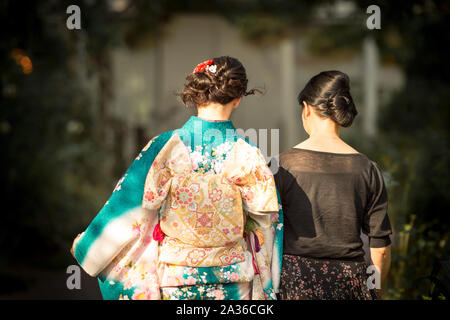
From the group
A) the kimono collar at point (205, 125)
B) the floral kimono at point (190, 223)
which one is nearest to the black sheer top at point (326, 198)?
the floral kimono at point (190, 223)

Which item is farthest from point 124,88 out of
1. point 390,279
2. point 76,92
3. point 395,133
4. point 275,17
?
point 390,279

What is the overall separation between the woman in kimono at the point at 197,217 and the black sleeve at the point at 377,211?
0.44 meters

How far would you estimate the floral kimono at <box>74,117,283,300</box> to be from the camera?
2113 mm

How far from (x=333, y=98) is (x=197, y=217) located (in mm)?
833

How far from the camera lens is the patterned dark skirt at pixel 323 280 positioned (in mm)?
2250

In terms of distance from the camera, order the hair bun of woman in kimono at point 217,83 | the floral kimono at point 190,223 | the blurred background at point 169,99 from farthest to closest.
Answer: the blurred background at point 169,99 < the hair bun of woman in kimono at point 217,83 < the floral kimono at point 190,223

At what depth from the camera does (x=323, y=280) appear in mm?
2246

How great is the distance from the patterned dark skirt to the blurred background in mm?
530

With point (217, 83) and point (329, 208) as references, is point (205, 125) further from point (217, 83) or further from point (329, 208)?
point (329, 208)

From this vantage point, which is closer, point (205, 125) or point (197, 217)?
point (197, 217)

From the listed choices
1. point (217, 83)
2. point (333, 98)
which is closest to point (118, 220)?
point (217, 83)

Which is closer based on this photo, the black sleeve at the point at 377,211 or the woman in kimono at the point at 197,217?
the woman in kimono at the point at 197,217

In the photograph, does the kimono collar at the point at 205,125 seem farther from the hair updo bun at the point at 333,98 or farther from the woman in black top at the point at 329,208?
the hair updo bun at the point at 333,98

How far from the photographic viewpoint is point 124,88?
32.2ft
